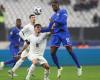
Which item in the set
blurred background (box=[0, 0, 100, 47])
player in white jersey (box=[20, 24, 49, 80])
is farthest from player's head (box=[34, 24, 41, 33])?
blurred background (box=[0, 0, 100, 47])

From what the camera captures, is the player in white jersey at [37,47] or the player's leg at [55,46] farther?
the player's leg at [55,46]

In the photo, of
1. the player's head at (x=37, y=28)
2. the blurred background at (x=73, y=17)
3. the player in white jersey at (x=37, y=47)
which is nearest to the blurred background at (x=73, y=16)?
the blurred background at (x=73, y=17)

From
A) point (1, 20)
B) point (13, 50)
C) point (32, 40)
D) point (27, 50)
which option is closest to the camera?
point (32, 40)

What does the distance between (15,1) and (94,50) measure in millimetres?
8275

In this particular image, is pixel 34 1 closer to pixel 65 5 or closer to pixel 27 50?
pixel 65 5

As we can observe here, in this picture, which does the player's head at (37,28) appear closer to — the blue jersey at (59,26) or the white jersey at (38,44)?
the white jersey at (38,44)

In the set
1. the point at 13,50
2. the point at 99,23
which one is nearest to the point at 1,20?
the point at 99,23

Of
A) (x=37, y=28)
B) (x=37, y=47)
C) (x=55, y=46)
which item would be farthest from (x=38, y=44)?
(x=55, y=46)

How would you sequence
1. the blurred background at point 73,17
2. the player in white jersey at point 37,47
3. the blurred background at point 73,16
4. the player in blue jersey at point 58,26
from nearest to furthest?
the player in white jersey at point 37,47 < the player in blue jersey at point 58,26 < the blurred background at point 73,17 < the blurred background at point 73,16

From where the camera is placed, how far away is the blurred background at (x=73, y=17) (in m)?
25.3

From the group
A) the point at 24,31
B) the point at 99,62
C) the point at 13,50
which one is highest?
the point at 24,31

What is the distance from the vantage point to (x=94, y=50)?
21578 mm

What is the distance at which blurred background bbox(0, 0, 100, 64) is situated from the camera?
25.3 meters

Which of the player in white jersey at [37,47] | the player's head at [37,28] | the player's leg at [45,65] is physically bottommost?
the player's leg at [45,65]
